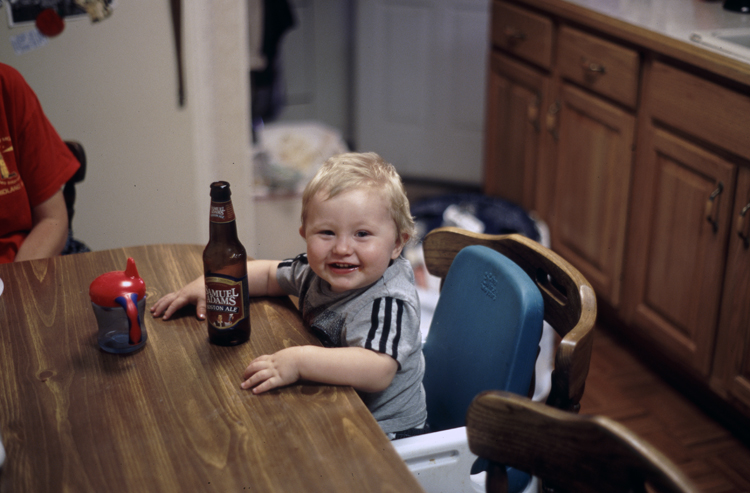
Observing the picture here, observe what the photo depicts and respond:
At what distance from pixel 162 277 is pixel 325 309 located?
0.31 m

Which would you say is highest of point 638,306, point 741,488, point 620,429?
point 620,429

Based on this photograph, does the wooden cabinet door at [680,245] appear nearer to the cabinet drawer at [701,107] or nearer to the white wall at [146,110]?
the cabinet drawer at [701,107]

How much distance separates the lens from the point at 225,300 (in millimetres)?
964

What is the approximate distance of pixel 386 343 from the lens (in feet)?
3.13

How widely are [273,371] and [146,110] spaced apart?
145cm

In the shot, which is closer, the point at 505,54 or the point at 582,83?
the point at 582,83

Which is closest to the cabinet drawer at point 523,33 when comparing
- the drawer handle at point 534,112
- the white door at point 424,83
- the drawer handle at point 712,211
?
the drawer handle at point 534,112

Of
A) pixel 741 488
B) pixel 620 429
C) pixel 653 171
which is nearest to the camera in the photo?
pixel 620 429

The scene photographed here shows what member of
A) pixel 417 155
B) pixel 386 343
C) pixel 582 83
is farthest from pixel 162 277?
pixel 417 155

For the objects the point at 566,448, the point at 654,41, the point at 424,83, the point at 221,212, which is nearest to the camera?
the point at 566,448

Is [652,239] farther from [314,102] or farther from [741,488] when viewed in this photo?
[314,102]

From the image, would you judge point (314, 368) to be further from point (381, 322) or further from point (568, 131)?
point (568, 131)

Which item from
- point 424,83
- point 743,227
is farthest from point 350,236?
point 424,83

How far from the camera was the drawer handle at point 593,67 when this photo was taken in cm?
223
